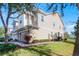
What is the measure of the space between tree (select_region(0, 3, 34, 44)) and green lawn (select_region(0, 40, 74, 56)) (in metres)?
0.13

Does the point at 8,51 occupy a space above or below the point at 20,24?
below

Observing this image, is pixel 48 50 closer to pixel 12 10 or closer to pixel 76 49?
pixel 76 49

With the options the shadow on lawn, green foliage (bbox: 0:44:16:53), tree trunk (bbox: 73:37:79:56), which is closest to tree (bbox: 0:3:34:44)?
green foliage (bbox: 0:44:16:53)

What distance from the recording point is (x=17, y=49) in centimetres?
108

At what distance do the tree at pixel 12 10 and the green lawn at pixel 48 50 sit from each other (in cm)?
13

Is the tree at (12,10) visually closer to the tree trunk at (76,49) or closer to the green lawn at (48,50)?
the green lawn at (48,50)

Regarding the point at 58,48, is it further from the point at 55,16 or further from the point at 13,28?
the point at 13,28

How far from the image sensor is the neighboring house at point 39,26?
1.07 metres

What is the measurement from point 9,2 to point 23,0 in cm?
11

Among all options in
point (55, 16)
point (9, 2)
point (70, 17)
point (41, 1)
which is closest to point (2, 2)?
point (9, 2)

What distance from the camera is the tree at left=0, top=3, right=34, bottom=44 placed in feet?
3.51

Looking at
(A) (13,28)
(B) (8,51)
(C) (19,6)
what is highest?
(C) (19,6)

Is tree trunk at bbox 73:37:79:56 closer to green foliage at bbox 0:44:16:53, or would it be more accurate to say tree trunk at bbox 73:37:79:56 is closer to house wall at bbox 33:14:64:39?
house wall at bbox 33:14:64:39

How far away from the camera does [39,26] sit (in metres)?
1.08
